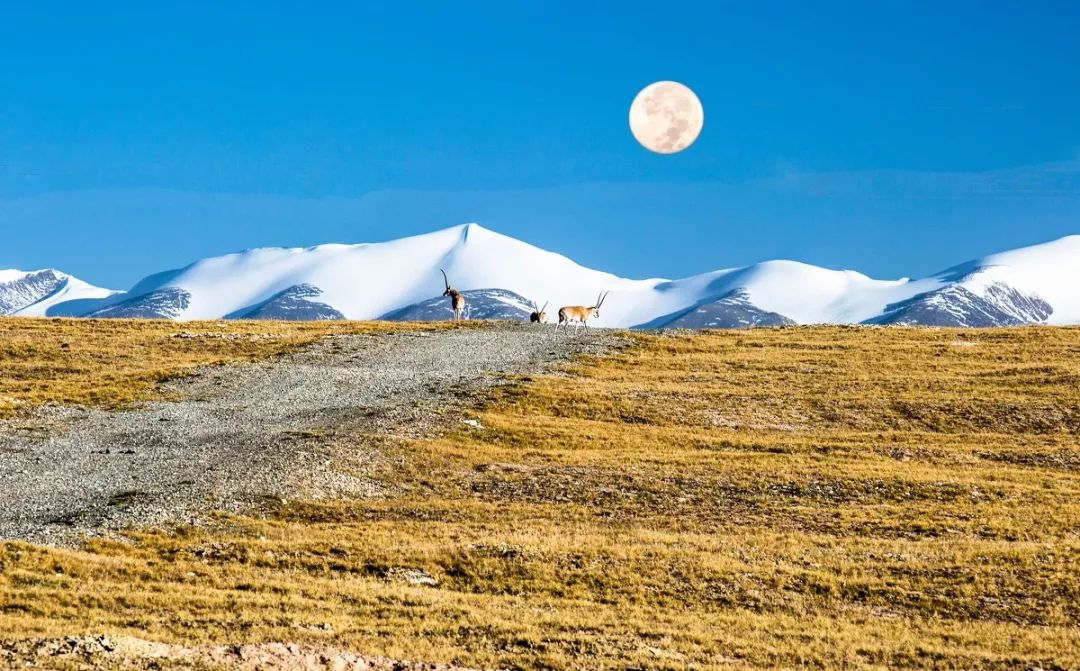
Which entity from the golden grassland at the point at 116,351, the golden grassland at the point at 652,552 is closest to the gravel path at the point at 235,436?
the golden grassland at the point at 652,552

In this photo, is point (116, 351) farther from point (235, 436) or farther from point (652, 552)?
point (652, 552)

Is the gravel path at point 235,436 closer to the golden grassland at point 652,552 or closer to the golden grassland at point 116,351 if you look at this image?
the golden grassland at point 652,552

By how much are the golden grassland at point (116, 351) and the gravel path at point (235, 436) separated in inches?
83.6

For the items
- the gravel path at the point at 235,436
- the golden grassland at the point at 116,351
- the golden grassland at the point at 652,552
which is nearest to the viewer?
the golden grassland at the point at 652,552

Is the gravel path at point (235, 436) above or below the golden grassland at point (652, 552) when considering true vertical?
above

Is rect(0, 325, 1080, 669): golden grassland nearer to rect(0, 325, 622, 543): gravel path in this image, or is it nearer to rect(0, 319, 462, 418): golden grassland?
rect(0, 325, 622, 543): gravel path

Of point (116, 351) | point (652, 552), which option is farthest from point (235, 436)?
point (116, 351)

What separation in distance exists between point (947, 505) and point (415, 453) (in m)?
16.3

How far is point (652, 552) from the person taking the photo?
2650 cm

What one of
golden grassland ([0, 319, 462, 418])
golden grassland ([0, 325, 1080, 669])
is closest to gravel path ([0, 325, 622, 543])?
golden grassland ([0, 325, 1080, 669])

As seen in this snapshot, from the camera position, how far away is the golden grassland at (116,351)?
4950 cm

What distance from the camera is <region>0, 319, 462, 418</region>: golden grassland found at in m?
49.5

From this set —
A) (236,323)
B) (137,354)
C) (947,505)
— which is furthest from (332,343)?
(947,505)

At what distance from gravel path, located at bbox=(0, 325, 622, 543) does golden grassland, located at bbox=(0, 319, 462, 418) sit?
6.96 ft
